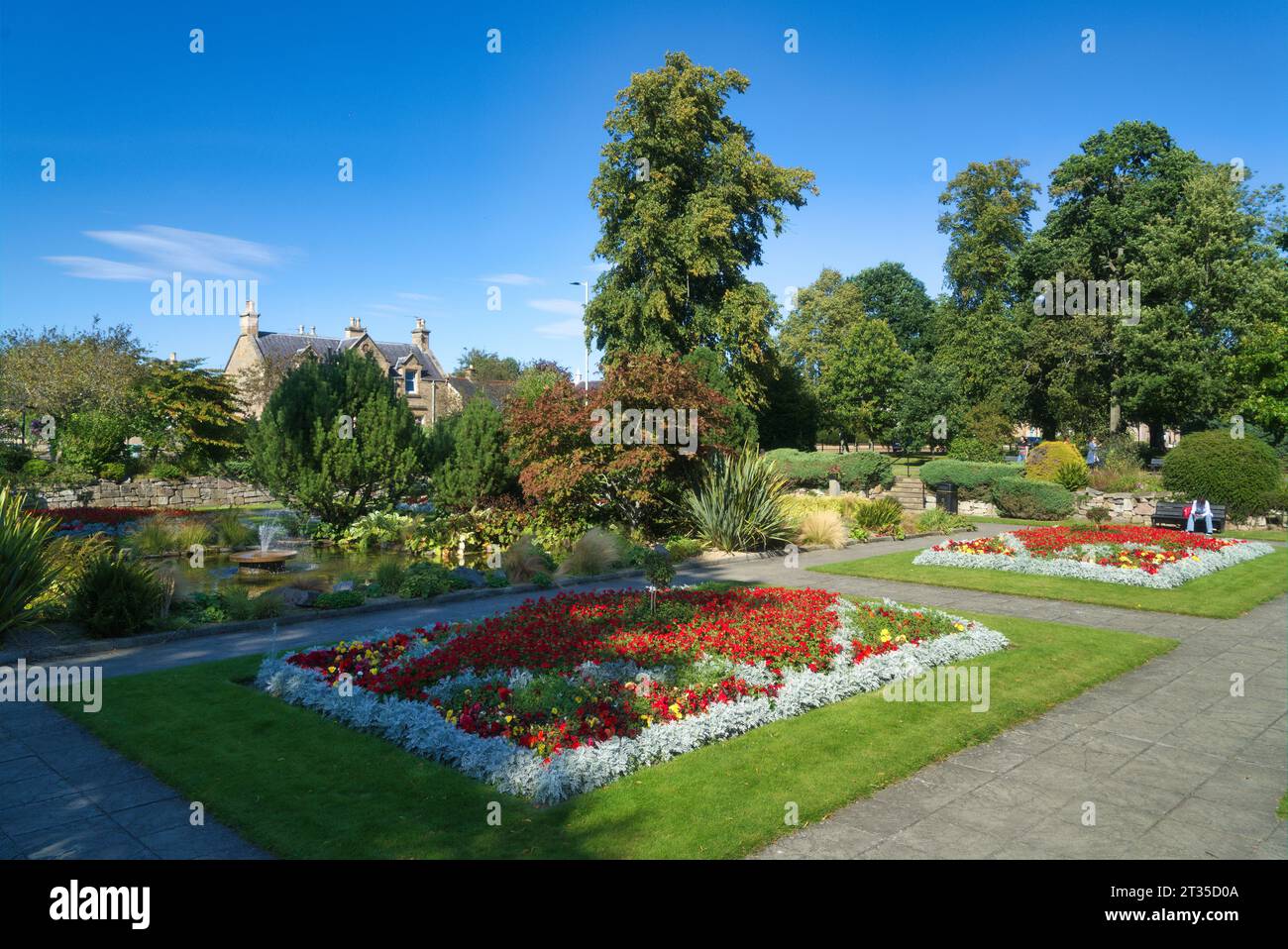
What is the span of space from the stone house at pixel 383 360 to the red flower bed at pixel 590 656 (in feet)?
125

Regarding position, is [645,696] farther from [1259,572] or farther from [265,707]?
[1259,572]

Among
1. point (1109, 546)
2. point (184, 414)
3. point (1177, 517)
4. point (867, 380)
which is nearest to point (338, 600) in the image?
point (1109, 546)

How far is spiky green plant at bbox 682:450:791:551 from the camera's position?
17.2 meters

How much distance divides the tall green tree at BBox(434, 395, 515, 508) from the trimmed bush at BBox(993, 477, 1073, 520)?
1739cm

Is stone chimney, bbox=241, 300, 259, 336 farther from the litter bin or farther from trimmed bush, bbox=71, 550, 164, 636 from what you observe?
trimmed bush, bbox=71, 550, 164, 636

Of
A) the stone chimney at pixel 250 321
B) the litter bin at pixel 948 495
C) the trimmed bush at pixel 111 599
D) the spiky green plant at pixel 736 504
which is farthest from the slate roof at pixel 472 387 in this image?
the trimmed bush at pixel 111 599

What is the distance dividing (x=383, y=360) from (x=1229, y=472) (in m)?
47.4

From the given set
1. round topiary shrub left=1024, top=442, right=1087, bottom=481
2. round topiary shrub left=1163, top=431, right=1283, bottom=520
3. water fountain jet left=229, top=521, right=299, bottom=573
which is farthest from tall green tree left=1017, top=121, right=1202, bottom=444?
water fountain jet left=229, top=521, right=299, bottom=573

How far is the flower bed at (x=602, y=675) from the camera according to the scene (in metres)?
5.99

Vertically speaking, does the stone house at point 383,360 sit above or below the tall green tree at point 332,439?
above

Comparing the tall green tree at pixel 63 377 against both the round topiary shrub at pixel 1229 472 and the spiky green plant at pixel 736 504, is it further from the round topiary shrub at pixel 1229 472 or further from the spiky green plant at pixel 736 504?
the round topiary shrub at pixel 1229 472

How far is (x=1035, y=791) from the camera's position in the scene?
555 cm

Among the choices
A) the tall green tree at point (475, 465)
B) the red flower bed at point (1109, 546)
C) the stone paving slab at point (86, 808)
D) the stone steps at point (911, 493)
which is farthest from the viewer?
the stone steps at point (911, 493)
